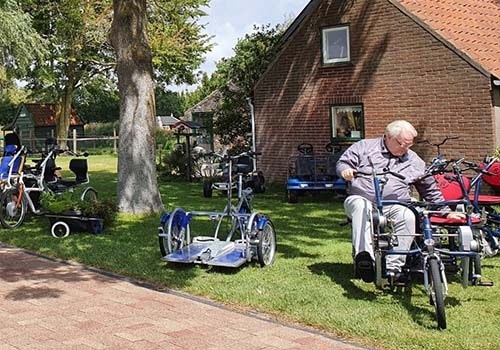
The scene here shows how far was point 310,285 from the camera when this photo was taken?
6199 mm

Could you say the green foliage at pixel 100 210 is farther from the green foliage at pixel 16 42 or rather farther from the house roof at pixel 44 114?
the house roof at pixel 44 114

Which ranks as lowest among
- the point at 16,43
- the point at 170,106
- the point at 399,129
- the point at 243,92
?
the point at 399,129

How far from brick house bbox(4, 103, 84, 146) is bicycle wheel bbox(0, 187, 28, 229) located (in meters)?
38.2

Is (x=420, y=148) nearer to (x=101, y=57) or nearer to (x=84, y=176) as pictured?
(x=84, y=176)

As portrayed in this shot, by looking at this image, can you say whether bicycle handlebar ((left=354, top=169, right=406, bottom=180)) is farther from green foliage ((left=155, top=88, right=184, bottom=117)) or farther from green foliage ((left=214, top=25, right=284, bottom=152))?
green foliage ((left=155, top=88, right=184, bottom=117))

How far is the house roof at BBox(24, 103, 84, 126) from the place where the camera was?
48.3 m

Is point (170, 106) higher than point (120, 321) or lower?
higher

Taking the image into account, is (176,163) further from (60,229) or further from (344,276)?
(344,276)

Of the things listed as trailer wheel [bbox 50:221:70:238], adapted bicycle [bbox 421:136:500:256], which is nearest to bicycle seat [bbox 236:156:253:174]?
adapted bicycle [bbox 421:136:500:256]

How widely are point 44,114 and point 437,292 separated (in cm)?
4788

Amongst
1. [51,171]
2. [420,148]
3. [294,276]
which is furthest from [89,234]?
[420,148]

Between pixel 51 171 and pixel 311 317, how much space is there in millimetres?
7670

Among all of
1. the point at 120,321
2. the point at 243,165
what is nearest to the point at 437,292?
the point at 120,321

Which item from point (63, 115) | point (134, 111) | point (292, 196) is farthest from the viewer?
point (63, 115)
